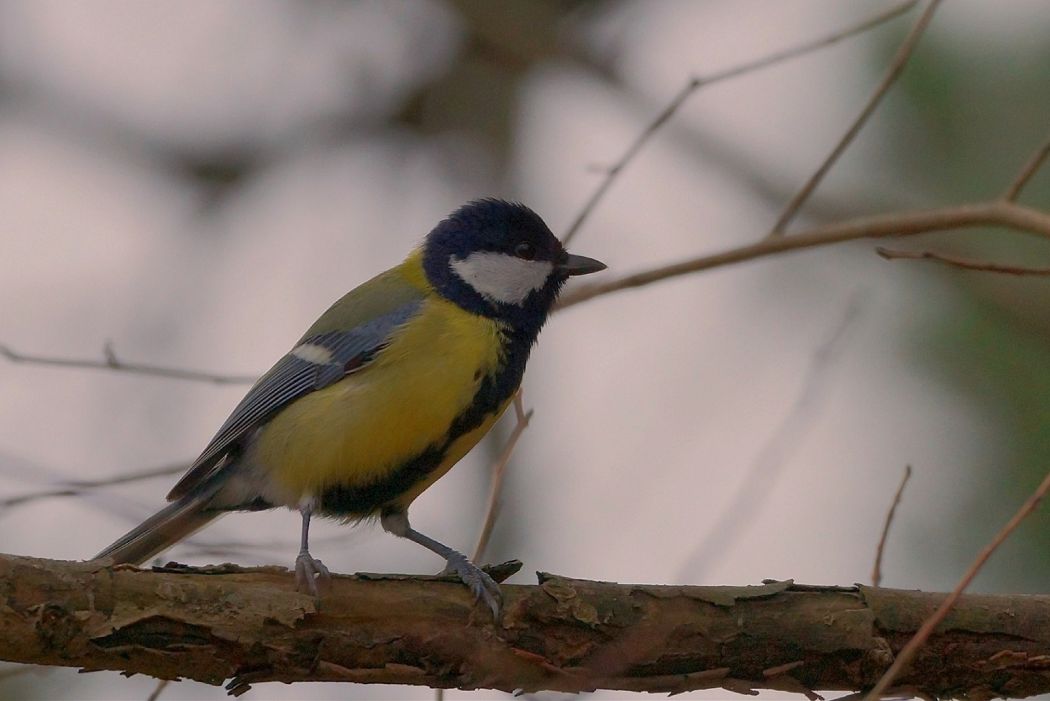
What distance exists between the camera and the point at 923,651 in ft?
9.04

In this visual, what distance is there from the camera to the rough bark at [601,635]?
8.59 feet

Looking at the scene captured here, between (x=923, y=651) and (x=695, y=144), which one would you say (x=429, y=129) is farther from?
(x=923, y=651)

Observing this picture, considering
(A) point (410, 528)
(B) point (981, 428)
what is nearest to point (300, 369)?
(A) point (410, 528)

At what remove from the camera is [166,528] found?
3607mm

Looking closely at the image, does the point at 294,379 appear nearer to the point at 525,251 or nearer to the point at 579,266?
the point at 525,251

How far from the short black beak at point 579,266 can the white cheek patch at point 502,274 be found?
0.05m

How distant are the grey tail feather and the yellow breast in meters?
0.27

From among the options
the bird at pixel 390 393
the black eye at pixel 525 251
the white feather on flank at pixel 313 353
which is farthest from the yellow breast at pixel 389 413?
the black eye at pixel 525 251

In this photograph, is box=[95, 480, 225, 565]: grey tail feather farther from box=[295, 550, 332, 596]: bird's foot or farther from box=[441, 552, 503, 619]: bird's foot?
box=[441, 552, 503, 619]: bird's foot

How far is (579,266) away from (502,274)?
0.28 meters

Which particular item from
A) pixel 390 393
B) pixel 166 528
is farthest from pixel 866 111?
pixel 166 528

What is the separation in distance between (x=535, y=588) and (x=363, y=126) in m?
4.07

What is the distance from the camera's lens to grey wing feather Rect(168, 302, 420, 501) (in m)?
3.54

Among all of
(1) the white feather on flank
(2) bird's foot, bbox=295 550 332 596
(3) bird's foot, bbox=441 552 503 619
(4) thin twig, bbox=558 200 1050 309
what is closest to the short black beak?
(4) thin twig, bbox=558 200 1050 309
